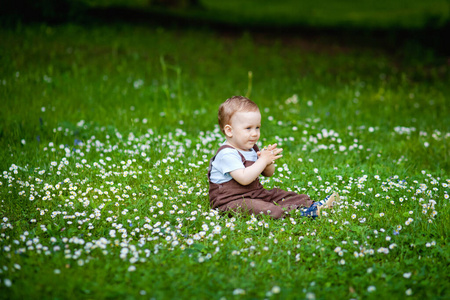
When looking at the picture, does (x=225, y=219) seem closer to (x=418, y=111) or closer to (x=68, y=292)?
(x=68, y=292)

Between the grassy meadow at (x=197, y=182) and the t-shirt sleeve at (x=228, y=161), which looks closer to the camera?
the grassy meadow at (x=197, y=182)

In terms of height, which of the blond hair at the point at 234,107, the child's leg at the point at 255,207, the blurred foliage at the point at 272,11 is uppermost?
the blurred foliage at the point at 272,11

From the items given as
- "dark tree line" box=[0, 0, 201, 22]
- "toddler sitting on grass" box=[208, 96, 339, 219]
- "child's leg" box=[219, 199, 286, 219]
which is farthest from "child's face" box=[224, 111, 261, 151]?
"dark tree line" box=[0, 0, 201, 22]

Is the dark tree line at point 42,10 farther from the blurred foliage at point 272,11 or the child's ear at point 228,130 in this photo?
the child's ear at point 228,130

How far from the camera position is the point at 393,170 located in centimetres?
589

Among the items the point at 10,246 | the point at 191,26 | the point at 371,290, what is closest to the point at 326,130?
the point at 371,290

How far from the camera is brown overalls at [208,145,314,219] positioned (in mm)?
4555

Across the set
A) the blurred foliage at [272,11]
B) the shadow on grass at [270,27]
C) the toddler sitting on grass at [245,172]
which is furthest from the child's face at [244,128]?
the blurred foliage at [272,11]

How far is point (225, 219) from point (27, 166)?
103 inches

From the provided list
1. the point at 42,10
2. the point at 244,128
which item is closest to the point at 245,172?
the point at 244,128

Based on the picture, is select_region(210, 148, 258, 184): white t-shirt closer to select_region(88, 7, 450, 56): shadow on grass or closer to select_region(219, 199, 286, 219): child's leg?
select_region(219, 199, 286, 219): child's leg

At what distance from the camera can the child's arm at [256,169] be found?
4.41 metres

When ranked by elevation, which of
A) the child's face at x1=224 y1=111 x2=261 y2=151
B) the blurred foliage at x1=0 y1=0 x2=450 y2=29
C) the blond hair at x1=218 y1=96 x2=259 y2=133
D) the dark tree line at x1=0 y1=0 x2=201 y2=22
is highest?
the blurred foliage at x1=0 y1=0 x2=450 y2=29

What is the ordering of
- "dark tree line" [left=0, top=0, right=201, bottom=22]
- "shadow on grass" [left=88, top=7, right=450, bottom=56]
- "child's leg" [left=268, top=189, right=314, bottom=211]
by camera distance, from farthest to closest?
1. "shadow on grass" [left=88, top=7, right=450, bottom=56]
2. "dark tree line" [left=0, top=0, right=201, bottom=22]
3. "child's leg" [left=268, top=189, right=314, bottom=211]
